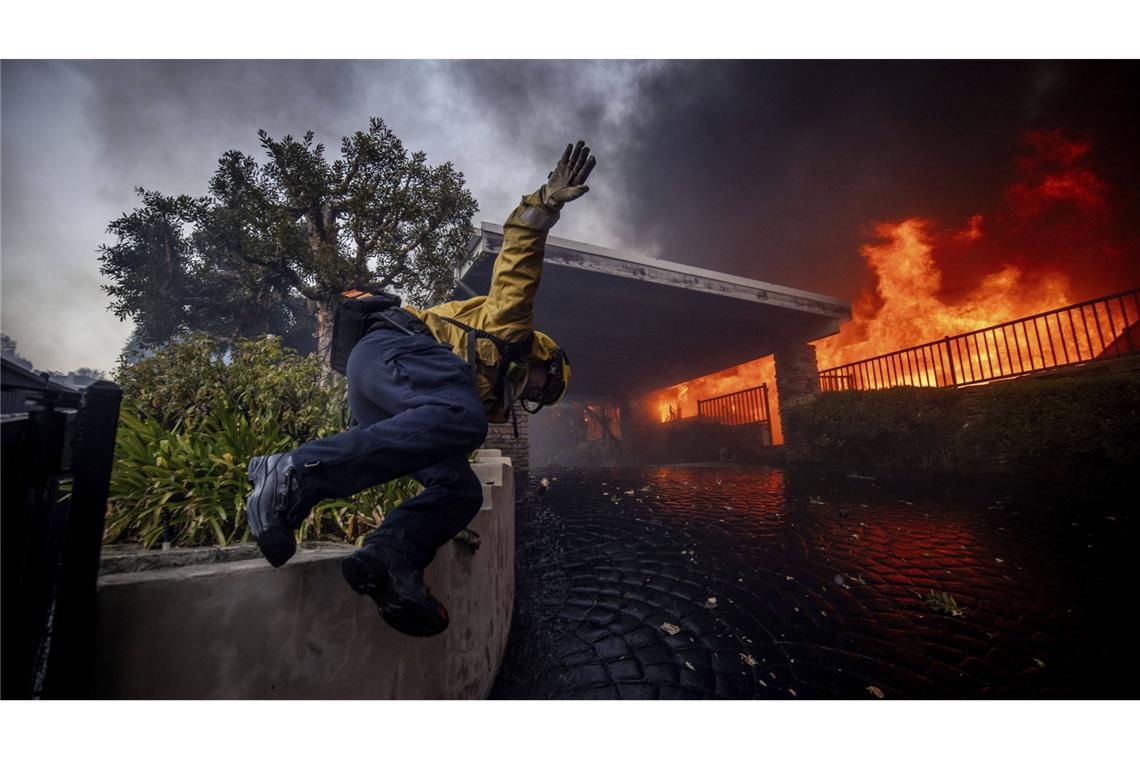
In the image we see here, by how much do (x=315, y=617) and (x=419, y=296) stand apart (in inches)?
290

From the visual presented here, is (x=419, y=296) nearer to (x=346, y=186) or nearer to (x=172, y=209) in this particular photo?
(x=346, y=186)

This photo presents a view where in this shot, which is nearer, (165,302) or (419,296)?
(419,296)

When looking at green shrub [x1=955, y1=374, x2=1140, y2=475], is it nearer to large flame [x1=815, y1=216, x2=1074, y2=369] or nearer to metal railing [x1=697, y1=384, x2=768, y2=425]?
metal railing [x1=697, y1=384, x2=768, y2=425]

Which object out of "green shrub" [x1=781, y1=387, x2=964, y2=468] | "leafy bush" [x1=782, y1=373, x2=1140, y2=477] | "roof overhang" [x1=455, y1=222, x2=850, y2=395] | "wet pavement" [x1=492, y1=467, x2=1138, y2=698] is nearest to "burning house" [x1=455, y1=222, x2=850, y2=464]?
"roof overhang" [x1=455, y1=222, x2=850, y2=395]

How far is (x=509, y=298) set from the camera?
1.72m

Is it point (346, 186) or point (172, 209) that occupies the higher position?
point (172, 209)

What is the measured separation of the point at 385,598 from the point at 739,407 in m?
14.1

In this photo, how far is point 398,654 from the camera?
4.71ft

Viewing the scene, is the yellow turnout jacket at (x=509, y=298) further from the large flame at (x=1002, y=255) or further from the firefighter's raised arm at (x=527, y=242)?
the large flame at (x=1002, y=255)

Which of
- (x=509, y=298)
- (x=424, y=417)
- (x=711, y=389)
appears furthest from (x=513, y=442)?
(x=711, y=389)

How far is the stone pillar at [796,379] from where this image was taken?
34.2 ft

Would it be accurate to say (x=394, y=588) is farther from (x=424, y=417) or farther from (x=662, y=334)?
(x=662, y=334)

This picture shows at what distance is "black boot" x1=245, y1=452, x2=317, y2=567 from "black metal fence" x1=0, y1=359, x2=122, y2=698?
0.31 m

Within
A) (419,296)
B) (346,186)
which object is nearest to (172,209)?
(346,186)
